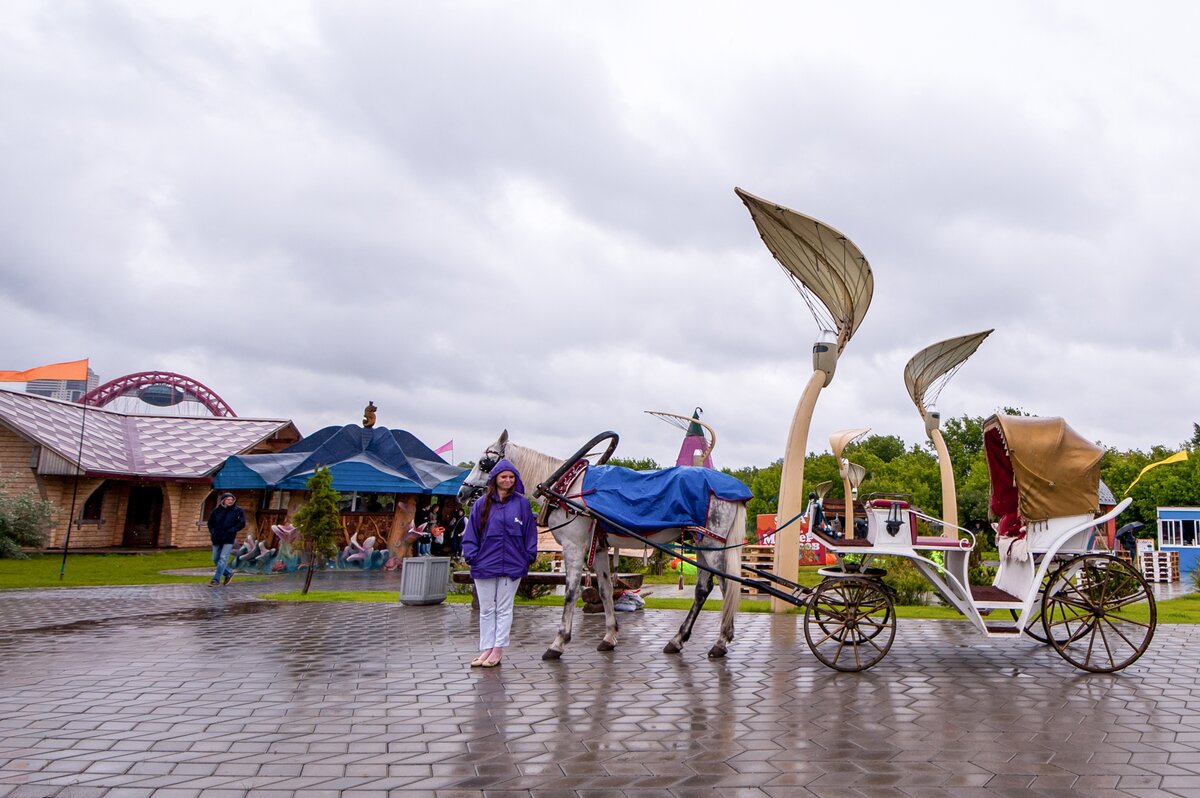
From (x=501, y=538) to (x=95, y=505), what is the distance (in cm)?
2722

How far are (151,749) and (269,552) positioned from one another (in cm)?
1900

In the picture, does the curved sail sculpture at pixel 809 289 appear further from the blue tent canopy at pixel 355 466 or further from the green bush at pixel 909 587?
the blue tent canopy at pixel 355 466

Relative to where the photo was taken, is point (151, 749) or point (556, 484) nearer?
point (151, 749)

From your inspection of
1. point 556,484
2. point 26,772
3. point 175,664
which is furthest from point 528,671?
point 26,772

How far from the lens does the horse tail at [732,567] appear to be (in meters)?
8.52

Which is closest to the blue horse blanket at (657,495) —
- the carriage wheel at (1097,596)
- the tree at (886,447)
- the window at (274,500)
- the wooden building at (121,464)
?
the carriage wheel at (1097,596)

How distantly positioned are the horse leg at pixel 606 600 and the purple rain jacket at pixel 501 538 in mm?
1282

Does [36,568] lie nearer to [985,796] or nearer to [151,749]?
[151,749]

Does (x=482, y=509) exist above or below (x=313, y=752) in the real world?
above

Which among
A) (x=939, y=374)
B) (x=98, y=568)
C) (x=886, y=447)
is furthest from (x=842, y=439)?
(x=886, y=447)

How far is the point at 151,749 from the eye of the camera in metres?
4.73

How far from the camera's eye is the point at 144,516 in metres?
31.0

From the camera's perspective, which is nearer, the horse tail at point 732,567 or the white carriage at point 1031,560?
the white carriage at point 1031,560

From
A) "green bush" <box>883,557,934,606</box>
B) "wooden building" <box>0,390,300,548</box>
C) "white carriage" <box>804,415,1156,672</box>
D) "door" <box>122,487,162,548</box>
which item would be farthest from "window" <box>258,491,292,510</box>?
"white carriage" <box>804,415,1156,672</box>
